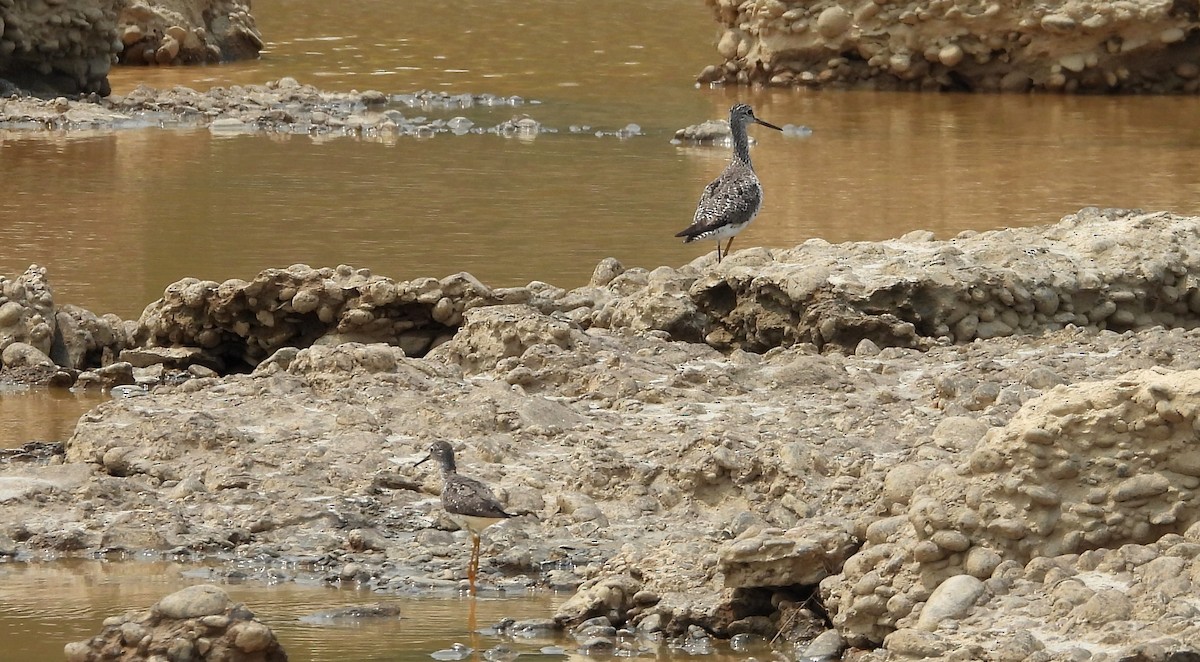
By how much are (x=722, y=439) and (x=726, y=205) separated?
404cm

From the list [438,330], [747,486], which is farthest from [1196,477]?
[438,330]

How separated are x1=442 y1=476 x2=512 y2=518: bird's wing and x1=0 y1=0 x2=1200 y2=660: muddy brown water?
54 centimetres

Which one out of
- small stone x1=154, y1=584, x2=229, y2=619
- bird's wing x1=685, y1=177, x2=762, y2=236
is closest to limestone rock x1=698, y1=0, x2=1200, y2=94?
bird's wing x1=685, y1=177, x2=762, y2=236

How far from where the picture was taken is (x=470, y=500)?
6574mm

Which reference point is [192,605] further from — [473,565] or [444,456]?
[444,456]

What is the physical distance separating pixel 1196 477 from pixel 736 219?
5.95 m

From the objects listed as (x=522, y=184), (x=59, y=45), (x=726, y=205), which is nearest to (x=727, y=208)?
(x=726, y=205)

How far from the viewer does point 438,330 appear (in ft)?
33.5

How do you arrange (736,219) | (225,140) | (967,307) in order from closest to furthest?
(967,307) → (736,219) → (225,140)

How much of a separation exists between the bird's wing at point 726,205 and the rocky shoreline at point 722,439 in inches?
15.7

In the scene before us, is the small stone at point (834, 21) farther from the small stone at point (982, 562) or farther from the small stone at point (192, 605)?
the small stone at point (192, 605)

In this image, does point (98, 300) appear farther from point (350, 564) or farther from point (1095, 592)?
point (1095, 592)

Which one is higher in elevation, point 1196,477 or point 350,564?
point 1196,477

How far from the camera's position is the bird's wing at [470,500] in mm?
6547
